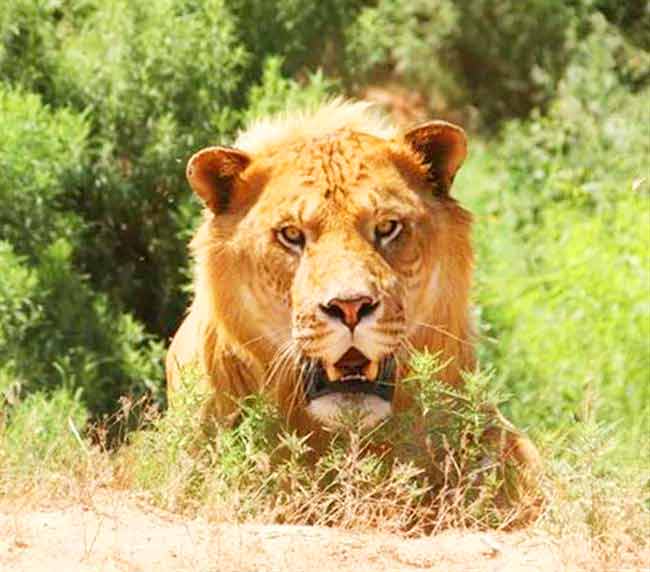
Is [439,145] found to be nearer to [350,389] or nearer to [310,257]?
[310,257]

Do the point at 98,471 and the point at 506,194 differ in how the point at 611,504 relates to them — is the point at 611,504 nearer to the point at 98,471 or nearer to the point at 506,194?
the point at 98,471

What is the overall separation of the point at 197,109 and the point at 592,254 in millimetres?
2291

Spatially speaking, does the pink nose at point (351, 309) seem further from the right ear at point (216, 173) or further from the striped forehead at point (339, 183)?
the right ear at point (216, 173)

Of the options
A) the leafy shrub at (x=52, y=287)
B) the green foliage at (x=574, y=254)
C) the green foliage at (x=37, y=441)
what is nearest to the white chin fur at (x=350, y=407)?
the green foliage at (x=37, y=441)

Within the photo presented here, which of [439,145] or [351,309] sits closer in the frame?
[351,309]

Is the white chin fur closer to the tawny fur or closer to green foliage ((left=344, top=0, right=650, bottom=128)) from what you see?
the tawny fur

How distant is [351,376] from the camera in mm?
7105

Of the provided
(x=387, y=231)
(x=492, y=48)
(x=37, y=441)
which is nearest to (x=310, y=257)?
(x=387, y=231)

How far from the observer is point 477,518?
269 inches

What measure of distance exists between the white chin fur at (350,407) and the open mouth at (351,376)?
19 mm

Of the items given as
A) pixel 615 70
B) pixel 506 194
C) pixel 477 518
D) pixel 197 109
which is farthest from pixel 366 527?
pixel 615 70

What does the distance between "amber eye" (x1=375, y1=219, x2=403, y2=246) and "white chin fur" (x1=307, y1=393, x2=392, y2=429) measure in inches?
22.4

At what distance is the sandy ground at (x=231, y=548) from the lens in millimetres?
5883

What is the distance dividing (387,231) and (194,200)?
3.97 metres
